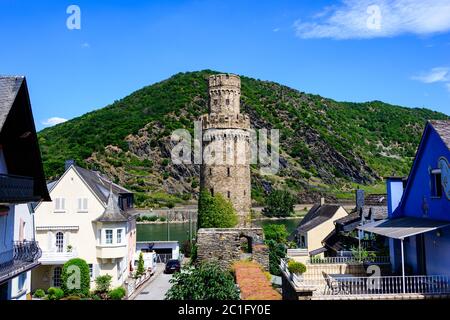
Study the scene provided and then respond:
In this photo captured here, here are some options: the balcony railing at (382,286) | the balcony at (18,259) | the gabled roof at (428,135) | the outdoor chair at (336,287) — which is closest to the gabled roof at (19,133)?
the balcony at (18,259)

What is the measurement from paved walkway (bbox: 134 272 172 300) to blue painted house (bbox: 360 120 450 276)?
15.5 metres

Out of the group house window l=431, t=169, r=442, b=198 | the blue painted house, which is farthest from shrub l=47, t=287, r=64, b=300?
house window l=431, t=169, r=442, b=198

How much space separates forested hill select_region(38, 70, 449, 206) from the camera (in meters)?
136

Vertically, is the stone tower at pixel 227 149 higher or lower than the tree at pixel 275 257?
higher

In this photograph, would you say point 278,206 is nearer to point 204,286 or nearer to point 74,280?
point 74,280

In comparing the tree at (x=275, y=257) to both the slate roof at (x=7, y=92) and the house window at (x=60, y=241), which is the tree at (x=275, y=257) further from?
the slate roof at (x=7, y=92)

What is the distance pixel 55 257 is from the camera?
31.2 meters

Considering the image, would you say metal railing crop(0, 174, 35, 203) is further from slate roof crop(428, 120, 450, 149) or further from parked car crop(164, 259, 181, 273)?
parked car crop(164, 259, 181, 273)

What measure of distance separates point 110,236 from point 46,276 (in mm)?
5158

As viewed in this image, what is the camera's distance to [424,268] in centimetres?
1739

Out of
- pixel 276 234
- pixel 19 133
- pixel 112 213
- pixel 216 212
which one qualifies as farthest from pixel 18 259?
pixel 276 234

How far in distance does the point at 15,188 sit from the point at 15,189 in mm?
33

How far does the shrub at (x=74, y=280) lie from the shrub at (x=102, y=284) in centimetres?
93

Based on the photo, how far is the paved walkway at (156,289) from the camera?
2966 centimetres
